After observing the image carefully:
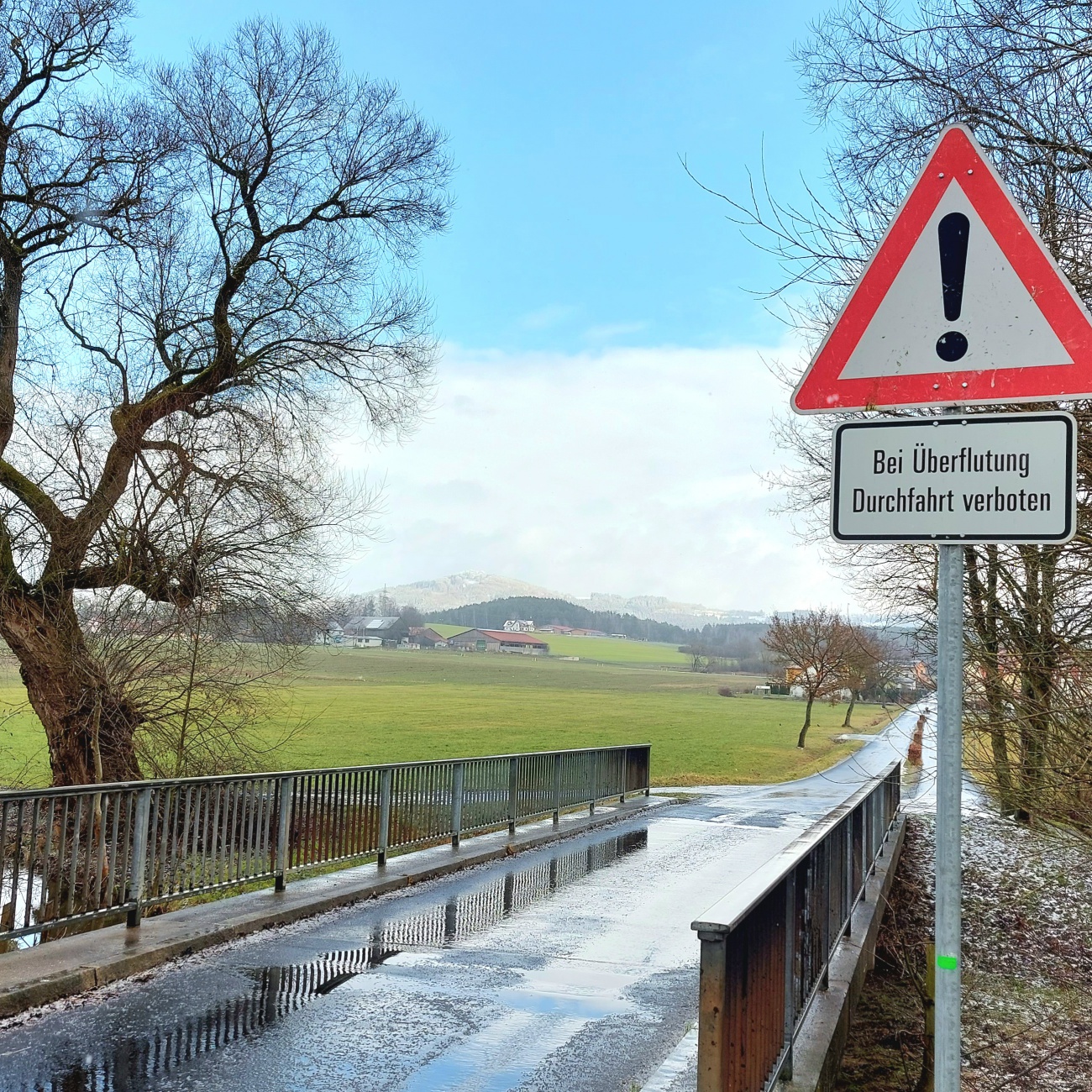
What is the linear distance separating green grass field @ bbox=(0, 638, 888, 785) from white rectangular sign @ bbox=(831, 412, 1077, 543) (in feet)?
24.6

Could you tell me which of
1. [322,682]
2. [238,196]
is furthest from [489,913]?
[322,682]

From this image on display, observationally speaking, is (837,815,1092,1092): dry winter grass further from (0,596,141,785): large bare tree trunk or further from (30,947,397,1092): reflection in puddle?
(0,596,141,785): large bare tree trunk

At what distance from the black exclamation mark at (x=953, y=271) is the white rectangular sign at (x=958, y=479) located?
247mm

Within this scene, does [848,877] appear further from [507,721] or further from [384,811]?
[507,721]

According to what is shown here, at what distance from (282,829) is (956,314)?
28.1ft

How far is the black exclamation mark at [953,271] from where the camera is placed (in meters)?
2.69

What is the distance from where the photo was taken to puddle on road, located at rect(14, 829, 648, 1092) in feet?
17.6

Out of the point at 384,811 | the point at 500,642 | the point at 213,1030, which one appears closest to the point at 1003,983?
the point at 213,1030

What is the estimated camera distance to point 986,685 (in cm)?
776

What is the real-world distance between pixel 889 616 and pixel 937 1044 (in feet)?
31.9

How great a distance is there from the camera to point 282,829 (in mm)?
9867

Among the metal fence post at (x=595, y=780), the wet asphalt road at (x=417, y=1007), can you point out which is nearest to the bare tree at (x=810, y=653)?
the metal fence post at (x=595, y=780)

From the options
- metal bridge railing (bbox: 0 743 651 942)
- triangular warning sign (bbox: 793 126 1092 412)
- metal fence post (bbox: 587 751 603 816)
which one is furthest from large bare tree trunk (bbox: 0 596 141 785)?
triangular warning sign (bbox: 793 126 1092 412)

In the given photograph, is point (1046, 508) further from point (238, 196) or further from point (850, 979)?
point (238, 196)
